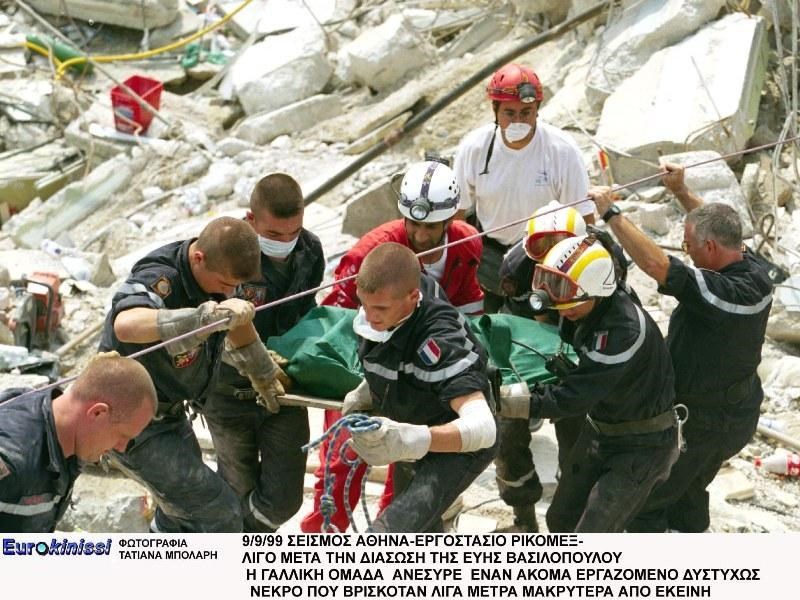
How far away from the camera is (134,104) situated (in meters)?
12.5

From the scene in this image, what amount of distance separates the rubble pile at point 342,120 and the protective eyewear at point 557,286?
181cm

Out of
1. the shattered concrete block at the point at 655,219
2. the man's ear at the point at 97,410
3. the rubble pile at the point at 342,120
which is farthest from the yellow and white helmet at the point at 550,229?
the shattered concrete block at the point at 655,219

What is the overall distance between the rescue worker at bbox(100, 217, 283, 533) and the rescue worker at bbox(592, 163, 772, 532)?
5.65 ft

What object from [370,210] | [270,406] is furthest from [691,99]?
[270,406]

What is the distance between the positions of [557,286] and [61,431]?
2.00 m

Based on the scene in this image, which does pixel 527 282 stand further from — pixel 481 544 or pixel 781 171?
pixel 781 171

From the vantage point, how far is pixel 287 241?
5.18 metres

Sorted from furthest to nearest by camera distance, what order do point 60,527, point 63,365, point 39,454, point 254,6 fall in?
point 254,6 → point 63,365 → point 60,527 → point 39,454

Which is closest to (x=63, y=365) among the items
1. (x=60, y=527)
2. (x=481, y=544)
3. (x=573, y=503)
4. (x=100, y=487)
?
(x=100, y=487)

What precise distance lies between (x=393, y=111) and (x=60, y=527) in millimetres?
6852

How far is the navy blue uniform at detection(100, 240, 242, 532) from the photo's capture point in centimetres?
463

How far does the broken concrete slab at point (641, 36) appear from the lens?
9.39 m

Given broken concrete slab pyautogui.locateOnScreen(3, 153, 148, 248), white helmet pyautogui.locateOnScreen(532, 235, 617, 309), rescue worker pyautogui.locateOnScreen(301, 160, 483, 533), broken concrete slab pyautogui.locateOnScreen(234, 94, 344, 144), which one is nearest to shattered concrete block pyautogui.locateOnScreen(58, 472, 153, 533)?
rescue worker pyautogui.locateOnScreen(301, 160, 483, 533)

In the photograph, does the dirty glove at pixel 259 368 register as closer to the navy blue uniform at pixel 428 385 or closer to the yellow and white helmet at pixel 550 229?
the navy blue uniform at pixel 428 385
